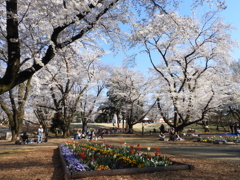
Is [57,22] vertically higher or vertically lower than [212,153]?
higher

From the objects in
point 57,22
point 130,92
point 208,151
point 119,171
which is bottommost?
point 208,151

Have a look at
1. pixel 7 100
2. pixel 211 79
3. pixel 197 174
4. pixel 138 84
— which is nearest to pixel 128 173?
pixel 197 174

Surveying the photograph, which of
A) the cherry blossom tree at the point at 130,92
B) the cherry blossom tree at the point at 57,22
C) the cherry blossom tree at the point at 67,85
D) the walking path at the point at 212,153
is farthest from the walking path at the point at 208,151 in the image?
the cherry blossom tree at the point at 130,92

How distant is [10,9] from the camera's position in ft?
19.2

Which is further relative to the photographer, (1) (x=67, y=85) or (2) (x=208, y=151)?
(1) (x=67, y=85)

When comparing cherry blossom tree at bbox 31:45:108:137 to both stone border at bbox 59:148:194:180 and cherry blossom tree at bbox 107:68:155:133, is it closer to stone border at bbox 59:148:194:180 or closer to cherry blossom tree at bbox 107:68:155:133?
cherry blossom tree at bbox 107:68:155:133

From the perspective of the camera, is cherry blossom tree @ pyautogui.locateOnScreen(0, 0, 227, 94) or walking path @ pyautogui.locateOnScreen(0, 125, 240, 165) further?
walking path @ pyautogui.locateOnScreen(0, 125, 240, 165)

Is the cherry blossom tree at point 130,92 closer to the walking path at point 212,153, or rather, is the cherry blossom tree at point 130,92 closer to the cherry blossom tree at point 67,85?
the cherry blossom tree at point 67,85

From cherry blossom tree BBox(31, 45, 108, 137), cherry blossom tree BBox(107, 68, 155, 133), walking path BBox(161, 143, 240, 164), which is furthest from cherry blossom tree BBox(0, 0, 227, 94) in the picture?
cherry blossom tree BBox(107, 68, 155, 133)

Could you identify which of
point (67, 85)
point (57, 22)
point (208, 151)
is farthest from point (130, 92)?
point (57, 22)

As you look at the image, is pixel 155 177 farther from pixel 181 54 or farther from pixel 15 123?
pixel 181 54

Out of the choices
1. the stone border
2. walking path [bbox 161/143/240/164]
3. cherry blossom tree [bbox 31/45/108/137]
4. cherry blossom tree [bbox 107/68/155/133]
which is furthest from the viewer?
cherry blossom tree [bbox 107/68/155/133]

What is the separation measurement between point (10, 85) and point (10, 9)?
2.20m

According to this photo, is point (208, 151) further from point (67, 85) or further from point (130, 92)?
point (130, 92)
